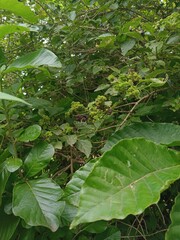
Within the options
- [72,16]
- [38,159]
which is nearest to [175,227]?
[38,159]

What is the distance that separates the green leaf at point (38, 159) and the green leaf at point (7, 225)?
12cm

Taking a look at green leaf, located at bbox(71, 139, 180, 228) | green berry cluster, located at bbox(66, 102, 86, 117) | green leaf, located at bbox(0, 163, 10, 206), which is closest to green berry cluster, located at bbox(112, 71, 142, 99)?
green berry cluster, located at bbox(66, 102, 86, 117)

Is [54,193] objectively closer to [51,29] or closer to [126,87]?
[126,87]

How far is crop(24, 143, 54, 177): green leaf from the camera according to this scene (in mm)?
921

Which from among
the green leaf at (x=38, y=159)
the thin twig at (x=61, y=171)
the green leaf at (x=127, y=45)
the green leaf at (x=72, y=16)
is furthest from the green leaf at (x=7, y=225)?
the green leaf at (x=72, y=16)

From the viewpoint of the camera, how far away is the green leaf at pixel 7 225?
0.86 meters

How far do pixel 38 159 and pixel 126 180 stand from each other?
0.35 meters

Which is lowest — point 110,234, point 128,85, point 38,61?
point 110,234

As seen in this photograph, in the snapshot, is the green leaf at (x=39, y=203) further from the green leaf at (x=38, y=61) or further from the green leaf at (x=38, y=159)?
the green leaf at (x=38, y=61)

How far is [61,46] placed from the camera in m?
1.55

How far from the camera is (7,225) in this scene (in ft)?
2.89

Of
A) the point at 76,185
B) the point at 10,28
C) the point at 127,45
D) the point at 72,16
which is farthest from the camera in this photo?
the point at 72,16

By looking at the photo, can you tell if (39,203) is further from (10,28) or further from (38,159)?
(10,28)

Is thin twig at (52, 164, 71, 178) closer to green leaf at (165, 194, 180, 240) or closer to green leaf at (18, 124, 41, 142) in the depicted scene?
green leaf at (18, 124, 41, 142)
